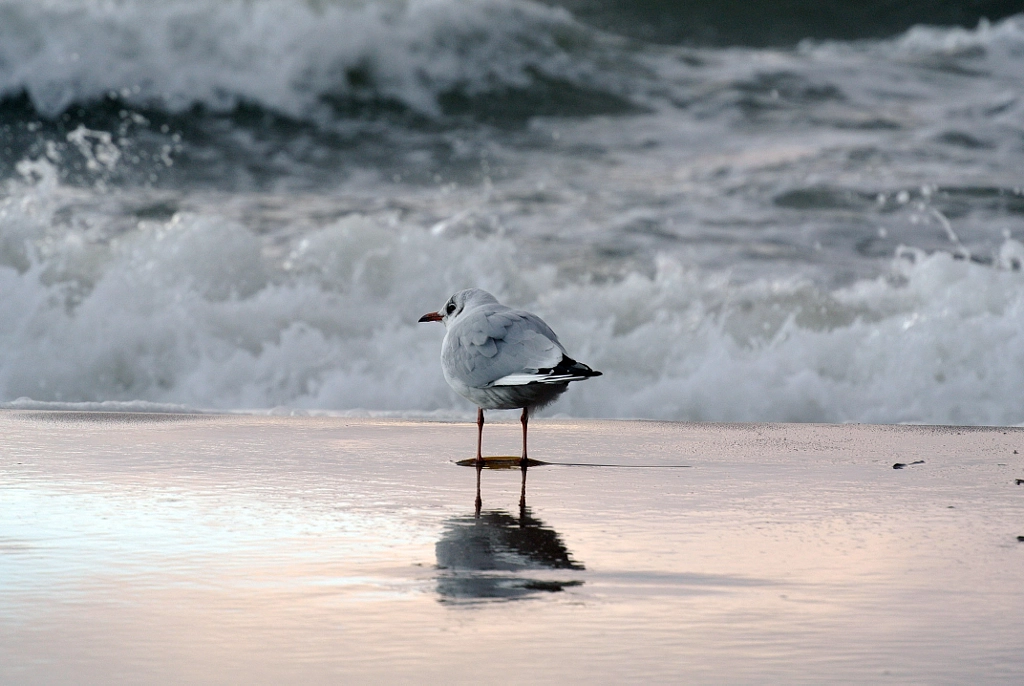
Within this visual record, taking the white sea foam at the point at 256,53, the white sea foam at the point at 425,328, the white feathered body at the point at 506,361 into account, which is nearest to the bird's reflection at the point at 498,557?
the white feathered body at the point at 506,361

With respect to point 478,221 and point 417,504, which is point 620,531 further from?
point 478,221

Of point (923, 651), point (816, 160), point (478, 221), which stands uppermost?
point (816, 160)

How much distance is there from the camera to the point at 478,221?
11289 millimetres

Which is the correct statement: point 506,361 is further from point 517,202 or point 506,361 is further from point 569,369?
point 517,202

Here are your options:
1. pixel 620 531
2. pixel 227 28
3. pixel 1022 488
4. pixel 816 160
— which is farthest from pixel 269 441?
pixel 227 28

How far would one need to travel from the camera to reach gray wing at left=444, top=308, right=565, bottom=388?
14.0 feet

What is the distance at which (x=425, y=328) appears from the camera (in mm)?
8141

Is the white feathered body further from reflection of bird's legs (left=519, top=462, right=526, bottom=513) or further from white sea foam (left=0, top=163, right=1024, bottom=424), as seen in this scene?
white sea foam (left=0, top=163, right=1024, bottom=424)

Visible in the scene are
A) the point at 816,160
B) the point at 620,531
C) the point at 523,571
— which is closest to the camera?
the point at 523,571

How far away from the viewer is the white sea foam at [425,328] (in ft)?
23.4

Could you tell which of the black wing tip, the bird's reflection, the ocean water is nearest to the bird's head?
the black wing tip

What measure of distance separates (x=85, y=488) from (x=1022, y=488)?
279 cm

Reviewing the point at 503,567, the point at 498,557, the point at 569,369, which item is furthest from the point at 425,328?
the point at 503,567

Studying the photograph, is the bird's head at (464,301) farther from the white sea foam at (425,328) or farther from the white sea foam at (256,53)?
the white sea foam at (256,53)
